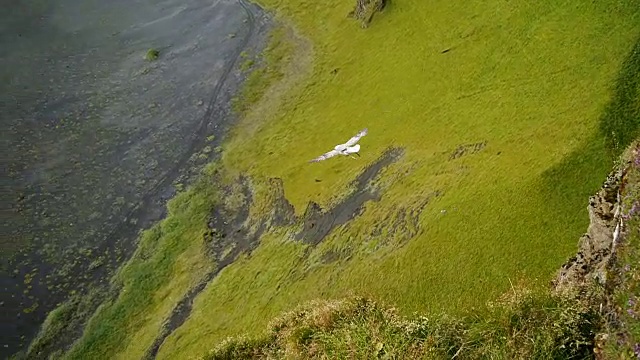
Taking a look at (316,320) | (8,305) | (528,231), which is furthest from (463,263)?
(8,305)

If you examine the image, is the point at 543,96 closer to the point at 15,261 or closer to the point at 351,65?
the point at 351,65

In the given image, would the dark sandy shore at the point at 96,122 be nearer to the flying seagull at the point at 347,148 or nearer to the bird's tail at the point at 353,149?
the flying seagull at the point at 347,148

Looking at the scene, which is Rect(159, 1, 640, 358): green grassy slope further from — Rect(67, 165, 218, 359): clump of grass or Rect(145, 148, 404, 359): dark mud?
Rect(67, 165, 218, 359): clump of grass

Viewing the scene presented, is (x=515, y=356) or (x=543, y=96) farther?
(x=543, y=96)

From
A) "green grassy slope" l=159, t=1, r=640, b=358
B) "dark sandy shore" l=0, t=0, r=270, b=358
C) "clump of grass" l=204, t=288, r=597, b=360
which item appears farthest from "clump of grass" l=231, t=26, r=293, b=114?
"clump of grass" l=204, t=288, r=597, b=360

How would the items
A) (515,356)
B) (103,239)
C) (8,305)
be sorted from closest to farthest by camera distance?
(515,356) < (8,305) < (103,239)

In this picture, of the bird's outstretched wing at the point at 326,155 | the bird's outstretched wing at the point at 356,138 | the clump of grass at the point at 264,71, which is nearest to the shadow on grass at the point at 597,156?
the bird's outstretched wing at the point at 356,138
